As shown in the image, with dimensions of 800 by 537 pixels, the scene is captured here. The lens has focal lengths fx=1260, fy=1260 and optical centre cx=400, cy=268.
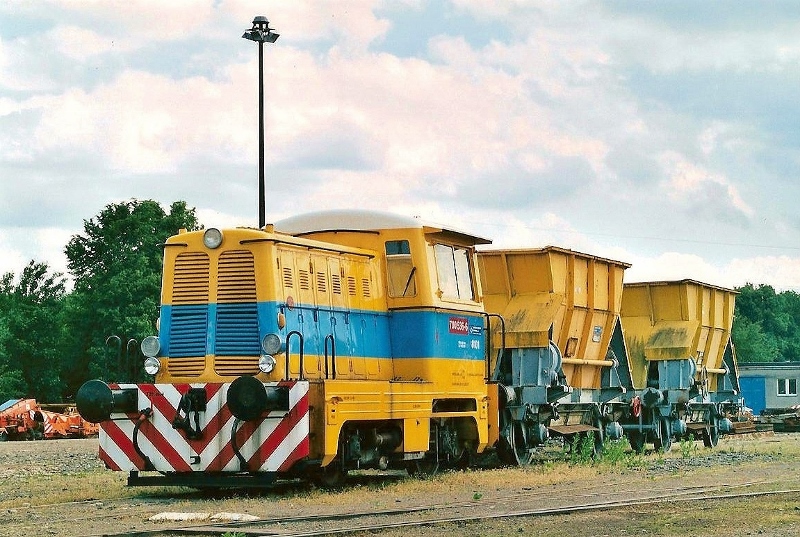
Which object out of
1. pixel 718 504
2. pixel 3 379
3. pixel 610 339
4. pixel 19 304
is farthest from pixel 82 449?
pixel 19 304

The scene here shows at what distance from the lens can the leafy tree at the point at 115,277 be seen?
59.0 m

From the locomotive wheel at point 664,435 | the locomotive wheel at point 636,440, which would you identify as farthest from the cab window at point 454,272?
the locomotive wheel at point 664,435

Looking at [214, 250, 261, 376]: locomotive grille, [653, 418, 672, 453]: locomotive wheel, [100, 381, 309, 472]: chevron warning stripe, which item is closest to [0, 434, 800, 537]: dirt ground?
[100, 381, 309, 472]: chevron warning stripe

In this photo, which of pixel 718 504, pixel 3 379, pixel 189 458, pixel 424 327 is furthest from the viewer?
pixel 3 379

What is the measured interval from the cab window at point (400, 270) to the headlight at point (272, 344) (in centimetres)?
295

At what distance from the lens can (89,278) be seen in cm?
6378

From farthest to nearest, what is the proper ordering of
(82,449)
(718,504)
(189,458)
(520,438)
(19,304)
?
(19,304), (82,449), (520,438), (189,458), (718,504)

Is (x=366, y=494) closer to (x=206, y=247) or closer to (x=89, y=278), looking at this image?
(x=206, y=247)

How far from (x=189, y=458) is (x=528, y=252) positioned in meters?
8.40

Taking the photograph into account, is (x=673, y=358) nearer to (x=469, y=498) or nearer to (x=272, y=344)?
(x=469, y=498)

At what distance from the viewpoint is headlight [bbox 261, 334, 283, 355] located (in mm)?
14625

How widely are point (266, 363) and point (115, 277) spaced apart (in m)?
46.6

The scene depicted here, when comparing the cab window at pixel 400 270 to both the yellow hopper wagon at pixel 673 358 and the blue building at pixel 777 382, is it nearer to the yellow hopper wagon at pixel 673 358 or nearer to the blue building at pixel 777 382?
the yellow hopper wagon at pixel 673 358

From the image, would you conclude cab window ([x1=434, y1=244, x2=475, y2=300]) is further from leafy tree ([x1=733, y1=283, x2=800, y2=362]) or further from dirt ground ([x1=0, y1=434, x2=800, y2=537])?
leafy tree ([x1=733, y1=283, x2=800, y2=362])
